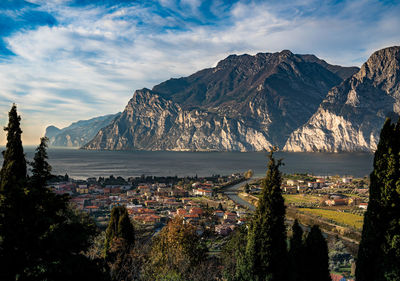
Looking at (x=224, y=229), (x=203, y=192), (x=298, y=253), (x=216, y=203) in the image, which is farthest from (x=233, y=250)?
(x=203, y=192)

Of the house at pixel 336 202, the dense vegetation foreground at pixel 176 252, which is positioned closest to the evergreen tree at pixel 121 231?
the dense vegetation foreground at pixel 176 252

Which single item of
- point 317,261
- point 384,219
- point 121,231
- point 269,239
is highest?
point 384,219

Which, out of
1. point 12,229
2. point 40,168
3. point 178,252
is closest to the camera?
point 12,229

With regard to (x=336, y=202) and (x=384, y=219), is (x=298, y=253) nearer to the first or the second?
(x=384, y=219)

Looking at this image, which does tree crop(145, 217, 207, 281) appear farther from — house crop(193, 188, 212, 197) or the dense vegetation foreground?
house crop(193, 188, 212, 197)

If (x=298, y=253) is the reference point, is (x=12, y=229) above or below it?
above

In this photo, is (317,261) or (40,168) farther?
(317,261)

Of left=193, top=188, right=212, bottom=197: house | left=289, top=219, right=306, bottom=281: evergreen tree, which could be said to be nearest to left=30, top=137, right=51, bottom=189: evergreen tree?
left=289, top=219, right=306, bottom=281: evergreen tree

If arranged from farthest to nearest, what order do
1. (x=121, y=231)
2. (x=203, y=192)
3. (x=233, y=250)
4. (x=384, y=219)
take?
(x=203, y=192) < (x=233, y=250) < (x=121, y=231) < (x=384, y=219)

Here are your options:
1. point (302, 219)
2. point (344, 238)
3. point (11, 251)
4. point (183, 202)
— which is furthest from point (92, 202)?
point (11, 251)
